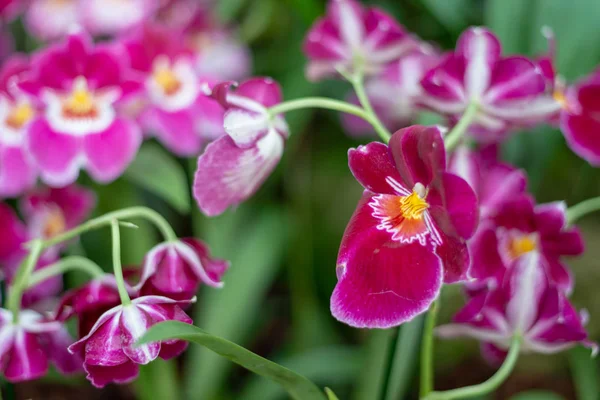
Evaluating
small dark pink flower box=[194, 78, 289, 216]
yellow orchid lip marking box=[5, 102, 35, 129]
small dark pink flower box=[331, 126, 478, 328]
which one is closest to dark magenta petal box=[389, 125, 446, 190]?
small dark pink flower box=[331, 126, 478, 328]

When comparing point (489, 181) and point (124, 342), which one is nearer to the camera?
point (124, 342)

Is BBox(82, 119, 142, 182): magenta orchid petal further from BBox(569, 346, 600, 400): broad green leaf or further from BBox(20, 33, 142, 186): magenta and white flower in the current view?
BBox(569, 346, 600, 400): broad green leaf

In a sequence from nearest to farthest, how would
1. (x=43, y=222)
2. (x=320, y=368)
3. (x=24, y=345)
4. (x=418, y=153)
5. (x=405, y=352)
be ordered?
1. (x=418, y=153)
2. (x=24, y=345)
3. (x=405, y=352)
4. (x=43, y=222)
5. (x=320, y=368)

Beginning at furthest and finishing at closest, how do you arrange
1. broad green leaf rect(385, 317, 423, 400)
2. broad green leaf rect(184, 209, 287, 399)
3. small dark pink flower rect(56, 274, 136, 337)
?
broad green leaf rect(184, 209, 287, 399), broad green leaf rect(385, 317, 423, 400), small dark pink flower rect(56, 274, 136, 337)

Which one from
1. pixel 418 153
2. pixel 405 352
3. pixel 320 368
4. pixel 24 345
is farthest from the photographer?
pixel 320 368

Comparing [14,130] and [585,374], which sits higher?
[14,130]

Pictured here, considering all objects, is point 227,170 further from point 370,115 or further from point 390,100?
point 390,100

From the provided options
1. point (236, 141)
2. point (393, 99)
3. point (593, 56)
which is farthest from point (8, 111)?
point (593, 56)

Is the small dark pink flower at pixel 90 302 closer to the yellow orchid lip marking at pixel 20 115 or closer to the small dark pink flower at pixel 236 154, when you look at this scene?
the small dark pink flower at pixel 236 154

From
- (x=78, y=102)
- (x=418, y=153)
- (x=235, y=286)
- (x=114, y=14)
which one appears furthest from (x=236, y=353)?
(x=114, y=14)
